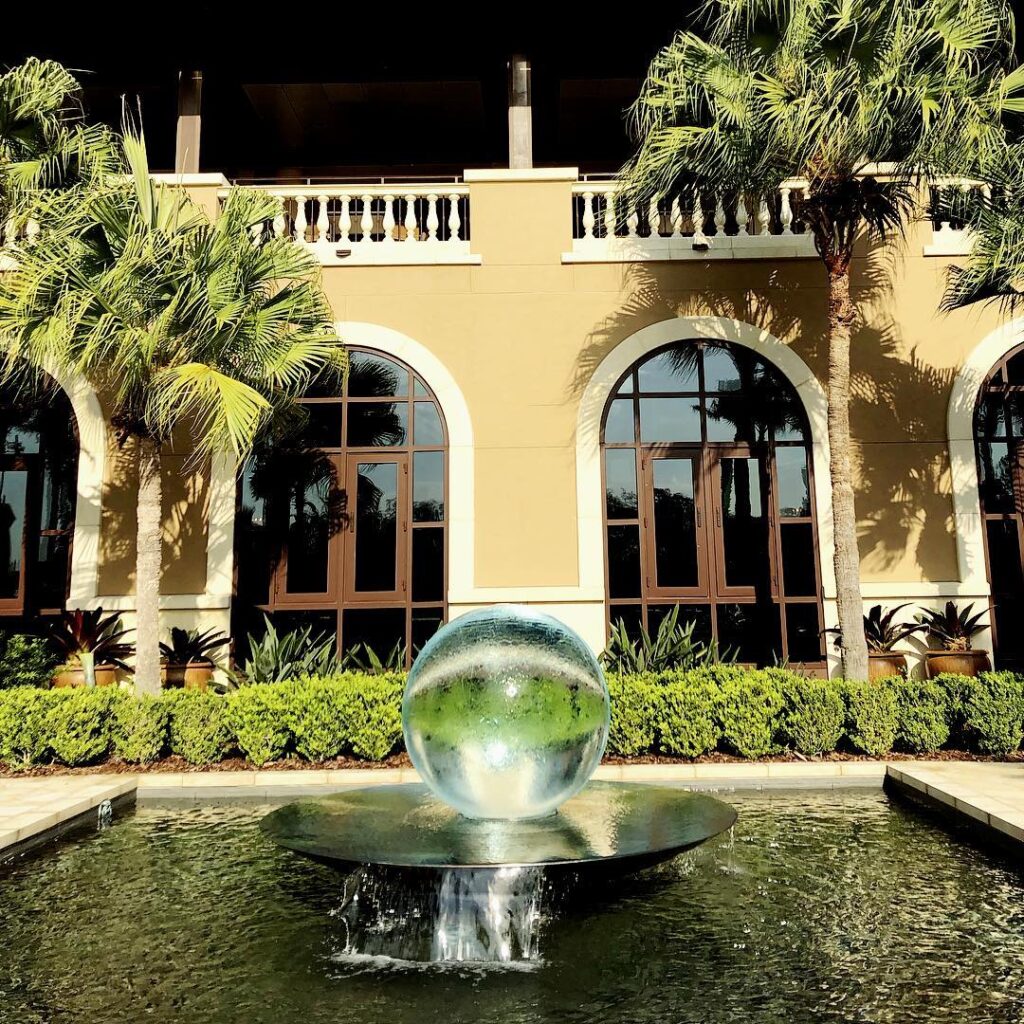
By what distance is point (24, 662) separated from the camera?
34.8 ft

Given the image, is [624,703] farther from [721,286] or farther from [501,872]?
[721,286]

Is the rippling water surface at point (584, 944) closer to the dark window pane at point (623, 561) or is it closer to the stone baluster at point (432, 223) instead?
the dark window pane at point (623, 561)

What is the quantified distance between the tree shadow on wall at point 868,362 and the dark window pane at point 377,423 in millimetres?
2461

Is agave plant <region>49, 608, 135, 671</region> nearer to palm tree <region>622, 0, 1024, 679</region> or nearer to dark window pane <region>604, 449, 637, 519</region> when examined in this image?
dark window pane <region>604, 449, 637, 519</region>

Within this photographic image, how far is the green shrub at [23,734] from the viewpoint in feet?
27.5

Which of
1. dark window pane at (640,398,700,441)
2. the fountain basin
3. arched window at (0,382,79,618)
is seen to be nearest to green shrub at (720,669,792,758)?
the fountain basin

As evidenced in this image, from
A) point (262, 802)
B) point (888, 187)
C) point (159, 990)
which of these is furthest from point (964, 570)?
point (159, 990)

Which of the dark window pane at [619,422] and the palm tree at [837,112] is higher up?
the palm tree at [837,112]

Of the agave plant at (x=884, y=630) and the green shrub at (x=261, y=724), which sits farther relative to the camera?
the agave plant at (x=884, y=630)

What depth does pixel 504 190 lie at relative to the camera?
12.3 m

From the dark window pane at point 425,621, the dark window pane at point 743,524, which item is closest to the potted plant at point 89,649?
the dark window pane at point 425,621

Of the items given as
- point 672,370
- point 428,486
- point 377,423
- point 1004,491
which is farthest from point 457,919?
point 1004,491

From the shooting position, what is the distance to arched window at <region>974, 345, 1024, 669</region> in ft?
38.3

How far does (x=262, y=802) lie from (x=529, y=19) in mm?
11383
